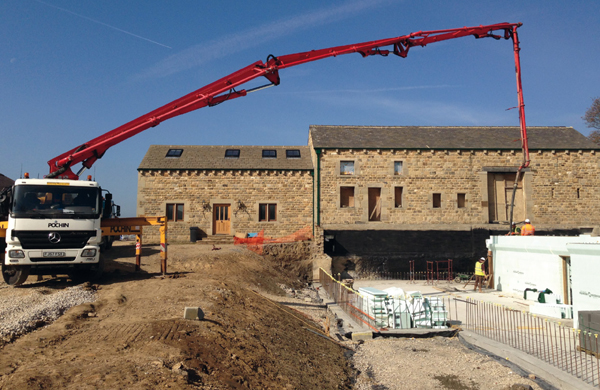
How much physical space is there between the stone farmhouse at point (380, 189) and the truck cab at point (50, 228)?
42.1 ft

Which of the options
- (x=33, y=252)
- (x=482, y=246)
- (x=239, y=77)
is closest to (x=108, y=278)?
(x=33, y=252)

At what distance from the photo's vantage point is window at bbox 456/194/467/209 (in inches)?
965

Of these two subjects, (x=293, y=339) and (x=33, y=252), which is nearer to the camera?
(x=293, y=339)

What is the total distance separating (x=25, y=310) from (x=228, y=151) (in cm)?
1907

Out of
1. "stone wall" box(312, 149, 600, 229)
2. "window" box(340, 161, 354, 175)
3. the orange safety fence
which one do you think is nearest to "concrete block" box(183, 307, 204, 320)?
the orange safety fence

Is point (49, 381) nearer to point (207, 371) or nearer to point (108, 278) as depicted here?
point (207, 371)

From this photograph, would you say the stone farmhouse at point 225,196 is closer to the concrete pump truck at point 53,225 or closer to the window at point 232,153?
the window at point 232,153

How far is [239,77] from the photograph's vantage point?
547 inches

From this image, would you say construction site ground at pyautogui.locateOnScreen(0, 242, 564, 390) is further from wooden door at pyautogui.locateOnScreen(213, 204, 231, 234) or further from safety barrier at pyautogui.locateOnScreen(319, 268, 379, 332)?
wooden door at pyautogui.locateOnScreen(213, 204, 231, 234)

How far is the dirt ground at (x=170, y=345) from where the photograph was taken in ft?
17.1

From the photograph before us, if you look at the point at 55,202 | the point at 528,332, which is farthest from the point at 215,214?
the point at 528,332

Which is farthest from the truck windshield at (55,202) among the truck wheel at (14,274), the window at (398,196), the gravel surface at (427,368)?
the window at (398,196)

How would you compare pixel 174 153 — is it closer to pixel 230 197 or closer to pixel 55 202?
pixel 230 197

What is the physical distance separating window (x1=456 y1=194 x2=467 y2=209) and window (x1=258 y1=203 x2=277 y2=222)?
1097 centimetres
